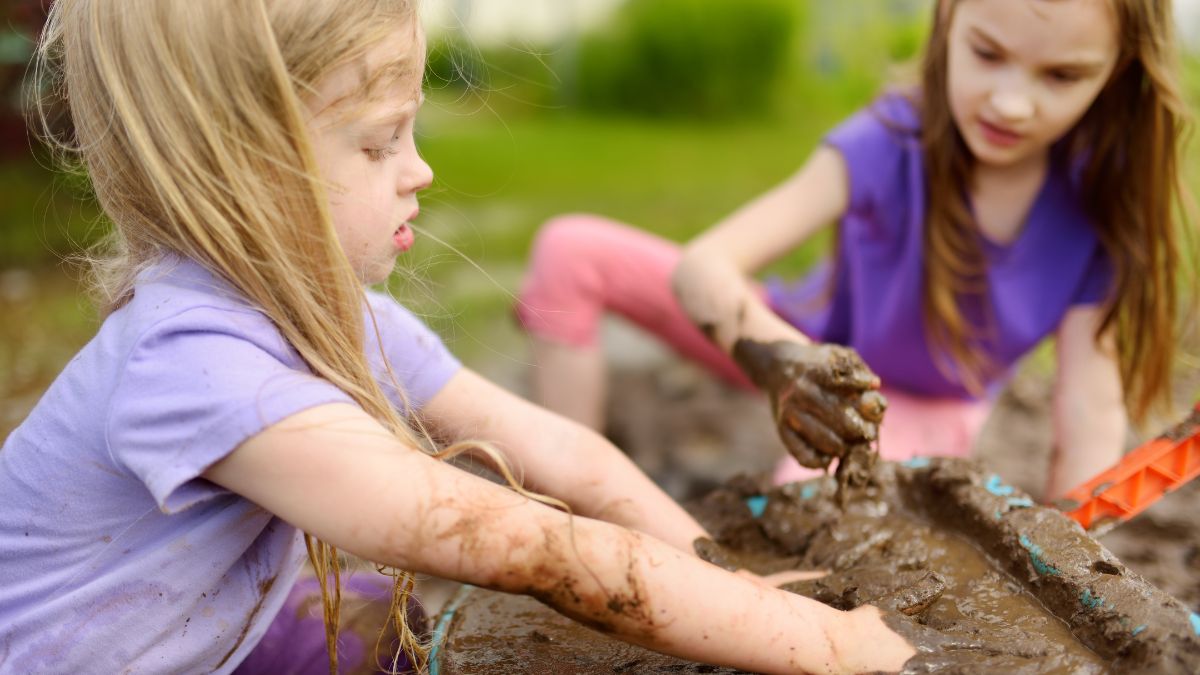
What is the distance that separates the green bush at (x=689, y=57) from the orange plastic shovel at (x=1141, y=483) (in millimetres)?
5876

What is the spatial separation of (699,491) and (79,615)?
1747mm

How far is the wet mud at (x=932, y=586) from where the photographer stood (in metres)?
1.29

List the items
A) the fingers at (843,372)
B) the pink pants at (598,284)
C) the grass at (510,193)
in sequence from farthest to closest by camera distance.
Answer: the grass at (510,193), the pink pants at (598,284), the fingers at (843,372)

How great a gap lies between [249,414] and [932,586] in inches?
35.4

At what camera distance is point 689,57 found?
7.37 m

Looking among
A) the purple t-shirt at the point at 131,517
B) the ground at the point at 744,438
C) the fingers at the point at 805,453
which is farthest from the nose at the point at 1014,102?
the purple t-shirt at the point at 131,517

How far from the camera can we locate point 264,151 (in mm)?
1249

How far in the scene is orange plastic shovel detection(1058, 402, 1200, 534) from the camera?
1.64 meters

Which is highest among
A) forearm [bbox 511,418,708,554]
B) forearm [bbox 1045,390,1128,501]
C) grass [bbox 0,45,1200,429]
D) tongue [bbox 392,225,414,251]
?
tongue [bbox 392,225,414,251]

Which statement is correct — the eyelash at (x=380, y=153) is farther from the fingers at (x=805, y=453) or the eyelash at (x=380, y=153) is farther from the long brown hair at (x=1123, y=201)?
the long brown hair at (x=1123, y=201)

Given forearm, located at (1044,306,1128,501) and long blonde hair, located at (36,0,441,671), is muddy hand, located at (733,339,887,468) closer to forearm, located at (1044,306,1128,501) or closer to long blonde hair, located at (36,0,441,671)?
long blonde hair, located at (36,0,441,671)

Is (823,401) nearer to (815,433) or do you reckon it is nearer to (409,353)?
(815,433)

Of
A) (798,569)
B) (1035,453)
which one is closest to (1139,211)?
(1035,453)

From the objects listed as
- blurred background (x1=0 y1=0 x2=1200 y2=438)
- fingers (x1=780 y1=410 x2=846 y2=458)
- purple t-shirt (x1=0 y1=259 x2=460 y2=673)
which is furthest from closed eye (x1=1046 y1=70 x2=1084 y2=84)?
purple t-shirt (x1=0 y1=259 x2=460 y2=673)
